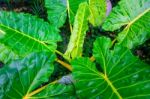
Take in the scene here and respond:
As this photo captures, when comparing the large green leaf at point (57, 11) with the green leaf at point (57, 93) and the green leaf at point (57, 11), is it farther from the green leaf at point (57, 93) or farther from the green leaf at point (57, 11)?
the green leaf at point (57, 93)

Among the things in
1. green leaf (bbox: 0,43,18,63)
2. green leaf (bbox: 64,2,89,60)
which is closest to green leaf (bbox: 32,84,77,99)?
green leaf (bbox: 64,2,89,60)

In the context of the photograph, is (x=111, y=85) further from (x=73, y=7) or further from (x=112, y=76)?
(x=73, y=7)

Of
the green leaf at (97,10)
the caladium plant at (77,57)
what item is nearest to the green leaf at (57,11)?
the caladium plant at (77,57)

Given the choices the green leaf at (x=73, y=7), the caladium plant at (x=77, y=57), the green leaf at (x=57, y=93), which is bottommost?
the green leaf at (x=57, y=93)

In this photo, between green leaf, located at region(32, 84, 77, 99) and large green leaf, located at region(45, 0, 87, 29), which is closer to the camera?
green leaf, located at region(32, 84, 77, 99)

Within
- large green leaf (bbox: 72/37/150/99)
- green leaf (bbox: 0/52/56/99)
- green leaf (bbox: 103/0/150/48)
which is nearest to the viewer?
green leaf (bbox: 0/52/56/99)

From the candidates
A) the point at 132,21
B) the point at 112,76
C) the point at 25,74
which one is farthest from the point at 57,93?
the point at 132,21

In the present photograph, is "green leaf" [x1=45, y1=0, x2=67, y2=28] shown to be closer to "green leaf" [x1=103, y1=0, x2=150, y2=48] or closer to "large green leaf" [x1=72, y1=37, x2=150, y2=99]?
"green leaf" [x1=103, y1=0, x2=150, y2=48]

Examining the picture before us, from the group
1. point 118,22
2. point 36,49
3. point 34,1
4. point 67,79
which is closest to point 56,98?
point 67,79
